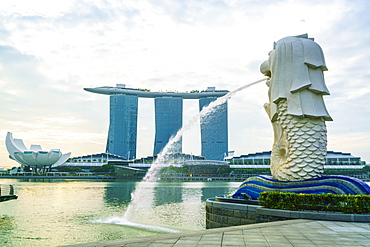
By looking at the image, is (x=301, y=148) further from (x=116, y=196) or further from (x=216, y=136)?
(x=216, y=136)

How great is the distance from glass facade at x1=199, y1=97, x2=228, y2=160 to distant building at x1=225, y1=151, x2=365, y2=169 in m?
17.2

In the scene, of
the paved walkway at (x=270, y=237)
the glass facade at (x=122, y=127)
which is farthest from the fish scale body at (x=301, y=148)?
the glass facade at (x=122, y=127)

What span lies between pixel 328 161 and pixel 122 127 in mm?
73064

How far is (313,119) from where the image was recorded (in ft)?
42.2

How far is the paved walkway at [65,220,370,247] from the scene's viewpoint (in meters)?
6.45

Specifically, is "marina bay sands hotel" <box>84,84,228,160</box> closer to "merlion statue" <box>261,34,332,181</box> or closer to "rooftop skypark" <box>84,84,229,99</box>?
"rooftop skypark" <box>84,84,229,99</box>

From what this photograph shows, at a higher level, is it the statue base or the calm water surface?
the statue base

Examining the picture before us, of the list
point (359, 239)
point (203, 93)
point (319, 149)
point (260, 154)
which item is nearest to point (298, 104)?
point (319, 149)

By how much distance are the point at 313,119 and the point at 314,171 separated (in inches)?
77.1

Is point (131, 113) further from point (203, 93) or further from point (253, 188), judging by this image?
point (253, 188)

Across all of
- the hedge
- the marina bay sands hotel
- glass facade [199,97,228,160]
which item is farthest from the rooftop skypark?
the hedge

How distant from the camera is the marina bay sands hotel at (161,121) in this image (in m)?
128

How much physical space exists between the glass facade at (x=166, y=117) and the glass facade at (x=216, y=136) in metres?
10.3

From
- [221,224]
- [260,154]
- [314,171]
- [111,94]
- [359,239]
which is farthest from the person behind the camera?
[111,94]
